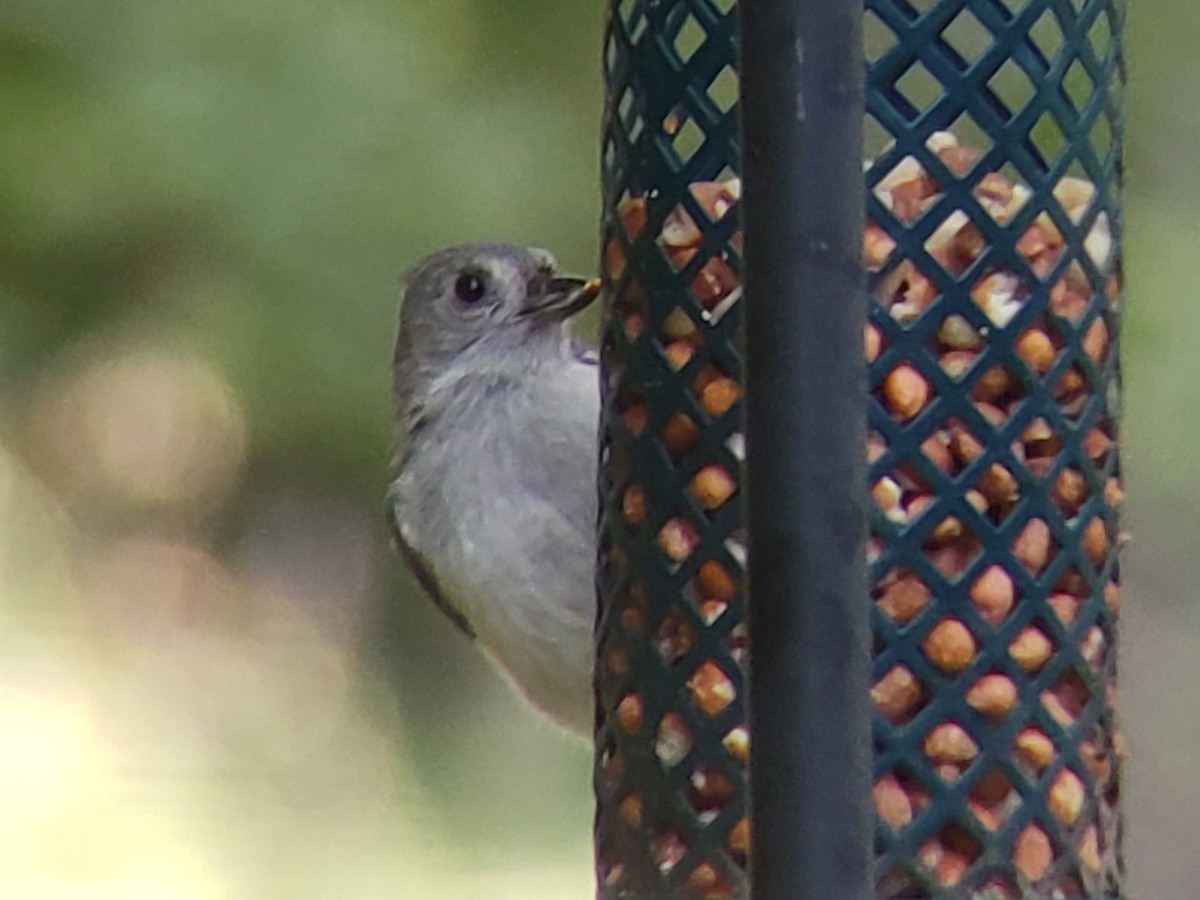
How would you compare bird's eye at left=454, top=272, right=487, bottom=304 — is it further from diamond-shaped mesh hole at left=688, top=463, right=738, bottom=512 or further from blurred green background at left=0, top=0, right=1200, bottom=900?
diamond-shaped mesh hole at left=688, top=463, right=738, bottom=512

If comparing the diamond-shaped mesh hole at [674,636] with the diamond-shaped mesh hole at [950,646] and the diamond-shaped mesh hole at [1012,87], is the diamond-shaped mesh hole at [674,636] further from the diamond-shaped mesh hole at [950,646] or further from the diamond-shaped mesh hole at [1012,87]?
the diamond-shaped mesh hole at [1012,87]

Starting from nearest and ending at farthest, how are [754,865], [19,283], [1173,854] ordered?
[754,865] → [19,283] → [1173,854]

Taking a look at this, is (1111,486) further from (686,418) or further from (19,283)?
(19,283)

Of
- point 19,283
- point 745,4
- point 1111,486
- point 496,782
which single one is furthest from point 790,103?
point 496,782


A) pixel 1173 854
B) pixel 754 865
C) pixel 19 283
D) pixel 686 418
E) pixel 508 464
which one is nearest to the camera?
pixel 754 865

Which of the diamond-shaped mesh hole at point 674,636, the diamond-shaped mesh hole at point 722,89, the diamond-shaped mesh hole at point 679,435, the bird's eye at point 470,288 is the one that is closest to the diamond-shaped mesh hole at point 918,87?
the diamond-shaped mesh hole at point 722,89

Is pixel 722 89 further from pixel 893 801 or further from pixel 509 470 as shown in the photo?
pixel 509 470
